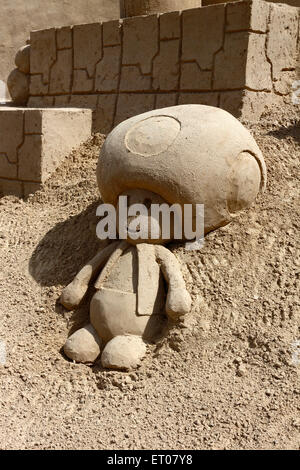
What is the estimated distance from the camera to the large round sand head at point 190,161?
337 centimetres

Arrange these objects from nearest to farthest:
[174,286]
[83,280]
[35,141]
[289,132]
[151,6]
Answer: [174,286] < [83,280] < [289,132] < [35,141] < [151,6]

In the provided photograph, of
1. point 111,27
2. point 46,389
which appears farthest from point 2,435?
point 111,27

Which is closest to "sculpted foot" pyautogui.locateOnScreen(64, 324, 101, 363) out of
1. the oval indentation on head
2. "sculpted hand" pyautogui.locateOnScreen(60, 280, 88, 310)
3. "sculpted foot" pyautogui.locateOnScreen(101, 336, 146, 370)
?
"sculpted foot" pyautogui.locateOnScreen(101, 336, 146, 370)

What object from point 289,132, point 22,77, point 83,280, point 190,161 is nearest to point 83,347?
point 83,280

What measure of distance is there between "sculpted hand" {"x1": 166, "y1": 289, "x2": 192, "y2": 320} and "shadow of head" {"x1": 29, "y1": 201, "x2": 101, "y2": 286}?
33.2 inches

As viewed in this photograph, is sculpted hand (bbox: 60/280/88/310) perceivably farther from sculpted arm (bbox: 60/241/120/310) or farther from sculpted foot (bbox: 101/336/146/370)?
sculpted foot (bbox: 101/336/146/370)

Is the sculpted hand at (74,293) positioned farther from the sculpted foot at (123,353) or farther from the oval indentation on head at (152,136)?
Answer: the oval indentation on head at (152,136)

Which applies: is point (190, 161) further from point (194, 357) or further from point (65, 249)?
point (65, 249)

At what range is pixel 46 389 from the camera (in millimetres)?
3207

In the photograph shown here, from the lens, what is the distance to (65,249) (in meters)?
4.10

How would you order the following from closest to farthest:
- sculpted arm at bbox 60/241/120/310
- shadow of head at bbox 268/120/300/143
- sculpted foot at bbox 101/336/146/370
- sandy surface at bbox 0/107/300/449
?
sandy surface at bbox 0/107/300/449
sculpted foot at bbox 101/336/146/370
sculpted arm at bbox 60/241/120/310
shadow of head at bbox 268/120/300/143

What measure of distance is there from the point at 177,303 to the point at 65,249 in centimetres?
112

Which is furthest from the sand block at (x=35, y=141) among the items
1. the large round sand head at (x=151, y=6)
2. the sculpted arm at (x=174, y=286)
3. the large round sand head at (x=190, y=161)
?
the sculpted arm at (x=174, y=286)

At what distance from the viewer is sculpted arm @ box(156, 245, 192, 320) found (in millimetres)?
3225
